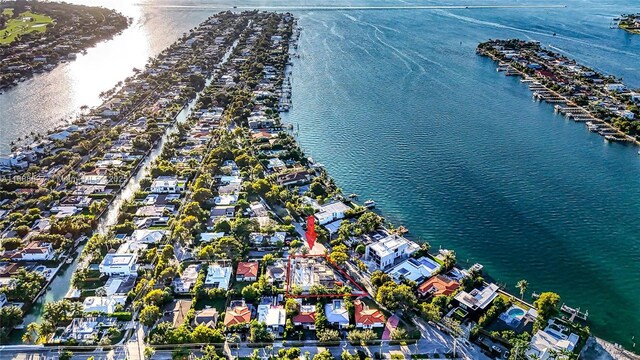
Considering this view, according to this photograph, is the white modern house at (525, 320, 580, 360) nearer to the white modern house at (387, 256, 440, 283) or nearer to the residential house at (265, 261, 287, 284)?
the white modern house at (387, 256, 440, 283)

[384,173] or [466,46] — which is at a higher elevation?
[466,46]

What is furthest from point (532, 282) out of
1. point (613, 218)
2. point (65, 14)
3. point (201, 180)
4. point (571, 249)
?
point (65, 14)

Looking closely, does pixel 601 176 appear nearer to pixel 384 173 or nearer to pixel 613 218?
pixel 613 218

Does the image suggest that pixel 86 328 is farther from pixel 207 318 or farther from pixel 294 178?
pixel 294 178

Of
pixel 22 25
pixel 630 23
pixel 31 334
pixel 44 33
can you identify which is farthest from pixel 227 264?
pixel 630 23

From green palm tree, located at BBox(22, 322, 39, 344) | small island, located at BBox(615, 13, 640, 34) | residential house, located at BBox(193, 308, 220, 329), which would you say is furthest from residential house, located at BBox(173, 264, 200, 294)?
small island, located at BBox(615, 13, 640, 34)

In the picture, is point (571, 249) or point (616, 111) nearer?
point (571, 249)

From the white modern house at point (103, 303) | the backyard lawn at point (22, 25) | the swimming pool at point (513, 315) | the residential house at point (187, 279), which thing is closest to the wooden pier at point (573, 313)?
the swimming pool at point (513, 315)

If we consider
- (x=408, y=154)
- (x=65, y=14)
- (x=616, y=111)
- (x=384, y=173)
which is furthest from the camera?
(x=65, y=14)
